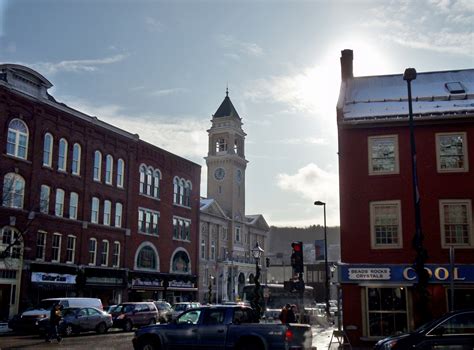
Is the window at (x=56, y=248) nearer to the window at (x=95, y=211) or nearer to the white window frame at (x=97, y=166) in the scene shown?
the window at (x=95, y=211)

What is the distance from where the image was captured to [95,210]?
50.1 meters

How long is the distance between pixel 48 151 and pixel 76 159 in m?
3.55

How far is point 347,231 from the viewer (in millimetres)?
25250

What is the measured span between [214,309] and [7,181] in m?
28.1

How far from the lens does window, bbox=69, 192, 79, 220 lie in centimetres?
4712

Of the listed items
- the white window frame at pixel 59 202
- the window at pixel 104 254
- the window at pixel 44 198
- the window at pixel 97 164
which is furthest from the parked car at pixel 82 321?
the window at pixel 97 164

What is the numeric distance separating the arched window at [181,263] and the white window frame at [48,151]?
20.5m

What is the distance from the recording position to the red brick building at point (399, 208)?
23.9 m

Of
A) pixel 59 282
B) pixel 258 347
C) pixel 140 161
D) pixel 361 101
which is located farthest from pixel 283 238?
pixel 258 347

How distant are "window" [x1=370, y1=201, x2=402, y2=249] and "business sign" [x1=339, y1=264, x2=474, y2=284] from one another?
1.05m

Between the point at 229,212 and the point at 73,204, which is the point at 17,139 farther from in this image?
the point at 229,212

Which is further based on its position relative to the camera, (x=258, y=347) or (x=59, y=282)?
(x=59, y=282)

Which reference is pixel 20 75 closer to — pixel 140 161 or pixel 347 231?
pixel 140 161

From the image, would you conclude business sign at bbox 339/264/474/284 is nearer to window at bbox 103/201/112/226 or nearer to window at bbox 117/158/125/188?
window at bbox 103/201/112/226
